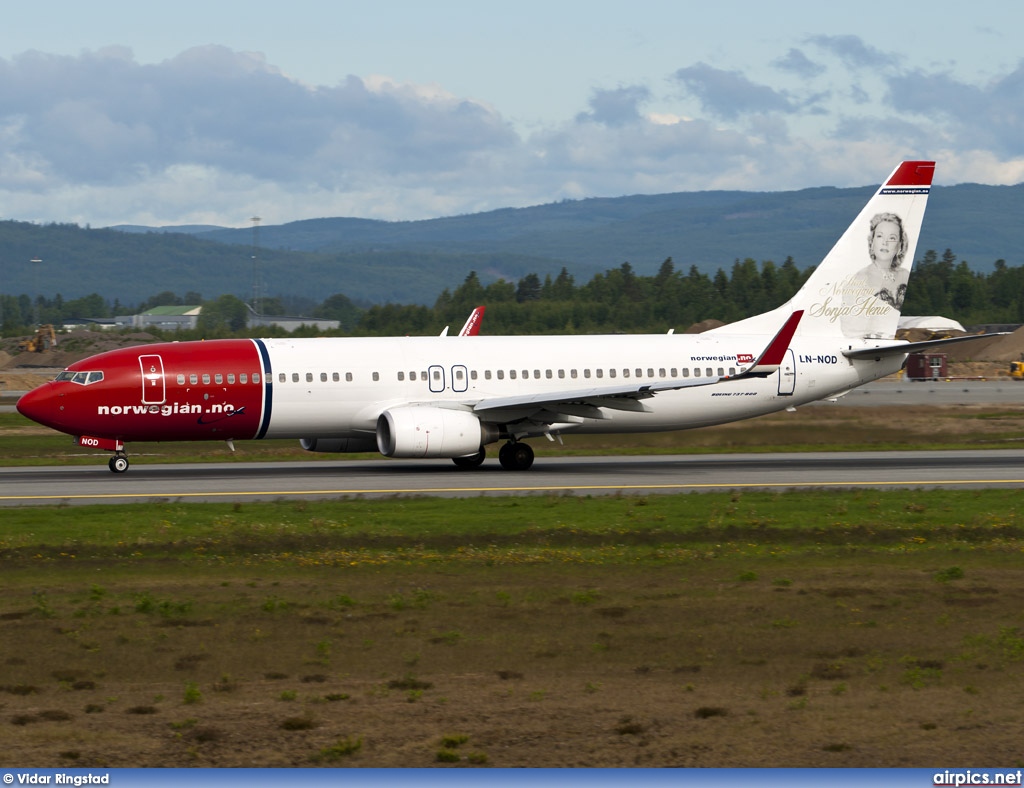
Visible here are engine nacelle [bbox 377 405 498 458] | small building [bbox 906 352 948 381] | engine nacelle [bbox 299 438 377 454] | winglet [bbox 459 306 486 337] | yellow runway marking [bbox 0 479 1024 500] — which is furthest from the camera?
small building [bbox 906 352 948 381]

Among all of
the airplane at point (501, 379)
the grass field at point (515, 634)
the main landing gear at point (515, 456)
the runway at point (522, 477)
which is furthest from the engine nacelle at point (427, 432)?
the grass field at point (515, 634)

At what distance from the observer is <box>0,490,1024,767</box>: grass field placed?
38.2 ft

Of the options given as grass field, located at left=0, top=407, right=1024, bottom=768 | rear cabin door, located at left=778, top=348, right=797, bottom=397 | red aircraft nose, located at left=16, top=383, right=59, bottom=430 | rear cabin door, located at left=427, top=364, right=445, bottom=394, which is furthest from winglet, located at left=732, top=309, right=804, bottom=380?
red aircraft nose, located at left=16, top=383, right=59, bottom=430

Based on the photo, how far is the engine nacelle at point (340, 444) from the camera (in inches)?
1483

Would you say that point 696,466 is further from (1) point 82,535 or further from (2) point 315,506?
(1) point 82,535

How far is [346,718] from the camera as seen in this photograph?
12375mm

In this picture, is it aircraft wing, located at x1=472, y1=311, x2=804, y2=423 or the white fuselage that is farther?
the white fuselage

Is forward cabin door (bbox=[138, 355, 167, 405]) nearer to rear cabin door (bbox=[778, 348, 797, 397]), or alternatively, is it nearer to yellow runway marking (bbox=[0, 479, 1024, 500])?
yellow runway marking (bbox=[0, 479, 1024, 500])

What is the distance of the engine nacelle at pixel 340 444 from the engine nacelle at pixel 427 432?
79.3 inches

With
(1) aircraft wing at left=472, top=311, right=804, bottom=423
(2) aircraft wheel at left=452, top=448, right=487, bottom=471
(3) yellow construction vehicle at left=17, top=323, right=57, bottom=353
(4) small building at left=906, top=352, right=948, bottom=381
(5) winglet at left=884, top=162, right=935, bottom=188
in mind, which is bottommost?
(3) yellow construction vehicle at left=17, top=323, right=57, bottom=353

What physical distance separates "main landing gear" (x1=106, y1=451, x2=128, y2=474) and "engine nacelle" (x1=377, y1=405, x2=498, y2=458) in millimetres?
7310

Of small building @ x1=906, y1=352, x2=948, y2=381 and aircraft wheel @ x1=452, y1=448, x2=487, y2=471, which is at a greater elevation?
small building @ x1=906, y1=352, x2=948, y2=381

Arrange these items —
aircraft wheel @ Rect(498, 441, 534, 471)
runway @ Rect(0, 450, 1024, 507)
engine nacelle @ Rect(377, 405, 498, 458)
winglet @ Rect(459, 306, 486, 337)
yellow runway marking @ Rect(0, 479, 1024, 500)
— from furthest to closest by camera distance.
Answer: winglet @ Rect(459, 306, 486, 337) < aircraft wheel @ Rect(498, 441, 534, 471) < engine nacelle @ Rect(377, 405, 498, 458) < runway @ Rect(0, 450, 1024, 507) < yellow runway marking @ Rect(0, 479, 1024, 500)

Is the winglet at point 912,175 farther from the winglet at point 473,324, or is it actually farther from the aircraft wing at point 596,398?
the winglet at point 473,324
